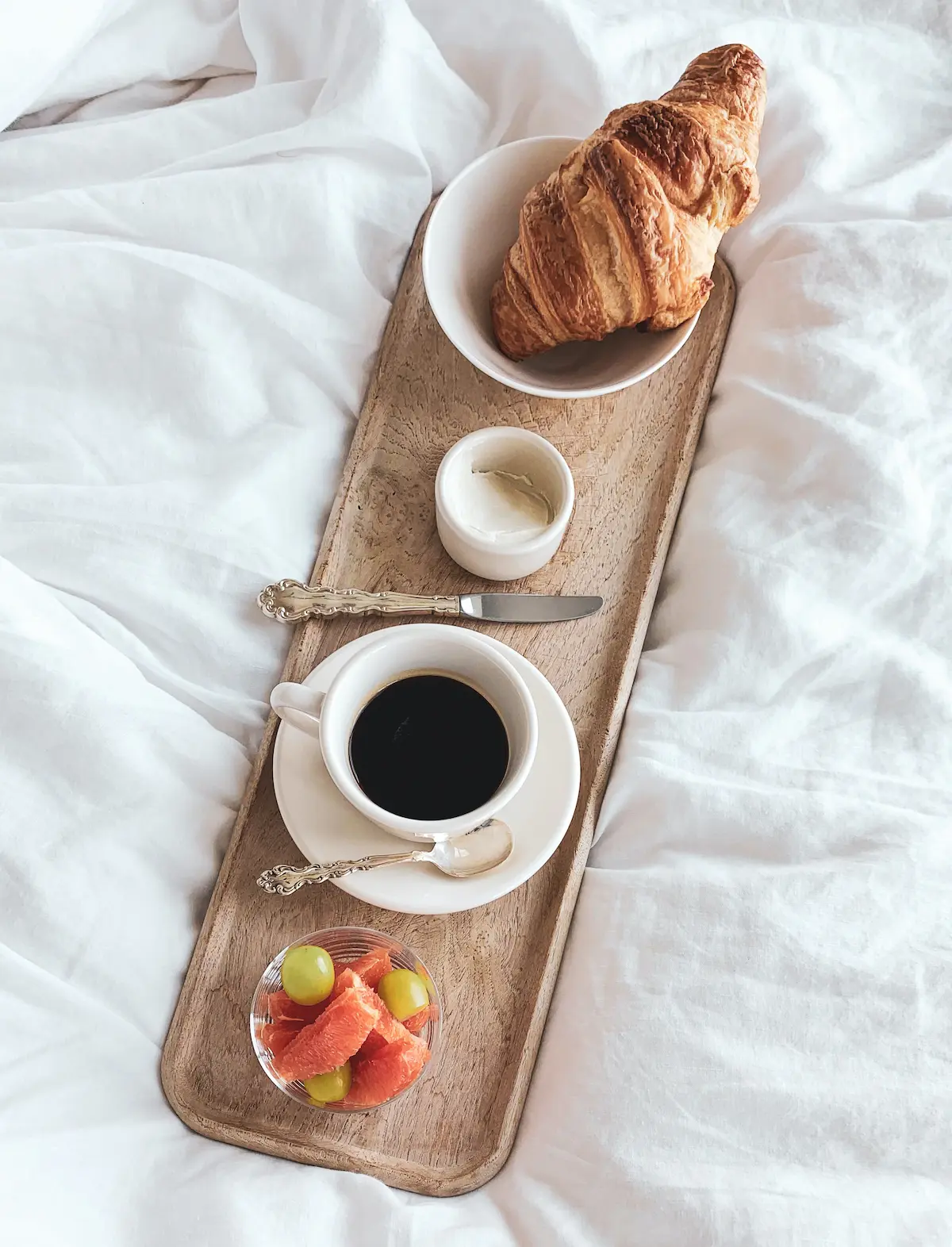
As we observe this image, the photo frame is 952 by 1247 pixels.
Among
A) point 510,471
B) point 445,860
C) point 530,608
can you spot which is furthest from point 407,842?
point 510,471

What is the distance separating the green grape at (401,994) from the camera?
2.68 ft

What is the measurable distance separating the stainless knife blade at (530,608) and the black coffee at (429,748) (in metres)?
0.12

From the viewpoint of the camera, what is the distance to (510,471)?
3.21ft

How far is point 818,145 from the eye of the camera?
3.50 feet

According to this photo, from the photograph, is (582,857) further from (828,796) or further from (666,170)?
(666,170)

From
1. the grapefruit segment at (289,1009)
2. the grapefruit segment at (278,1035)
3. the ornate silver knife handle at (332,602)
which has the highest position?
the ornate silver knife handle at (332,602)

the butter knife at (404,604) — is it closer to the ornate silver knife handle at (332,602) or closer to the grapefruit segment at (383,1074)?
the ornate silver knife handle at (332,602)

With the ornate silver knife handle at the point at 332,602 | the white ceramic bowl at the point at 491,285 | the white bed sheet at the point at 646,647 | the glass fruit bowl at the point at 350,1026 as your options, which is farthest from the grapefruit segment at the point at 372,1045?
the white ceramic bowl at the point at 491,285

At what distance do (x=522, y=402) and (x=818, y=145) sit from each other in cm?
41

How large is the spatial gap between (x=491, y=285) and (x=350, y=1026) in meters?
0.69

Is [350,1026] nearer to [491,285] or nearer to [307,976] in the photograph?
[307,976]

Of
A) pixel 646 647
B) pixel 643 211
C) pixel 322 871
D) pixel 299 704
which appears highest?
pixel 643 211

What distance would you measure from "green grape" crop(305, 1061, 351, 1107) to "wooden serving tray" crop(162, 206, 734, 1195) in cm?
6

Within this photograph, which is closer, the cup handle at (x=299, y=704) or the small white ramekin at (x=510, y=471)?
the cup handle at (x=299, y=704)
